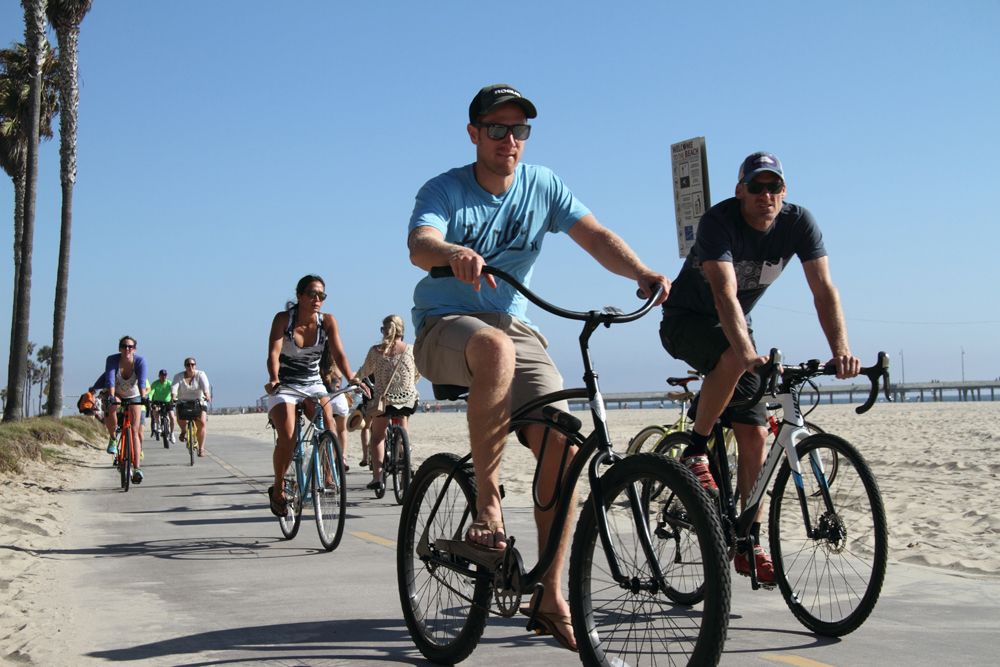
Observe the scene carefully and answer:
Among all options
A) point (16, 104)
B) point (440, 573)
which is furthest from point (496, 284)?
point (16, 104)

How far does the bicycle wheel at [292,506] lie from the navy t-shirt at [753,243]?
4346 millimetres

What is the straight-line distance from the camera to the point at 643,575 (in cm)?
351

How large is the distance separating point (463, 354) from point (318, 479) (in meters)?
4.61

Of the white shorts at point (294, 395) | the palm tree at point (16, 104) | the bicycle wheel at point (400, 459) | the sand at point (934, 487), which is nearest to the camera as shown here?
the sand at point (934, 487)

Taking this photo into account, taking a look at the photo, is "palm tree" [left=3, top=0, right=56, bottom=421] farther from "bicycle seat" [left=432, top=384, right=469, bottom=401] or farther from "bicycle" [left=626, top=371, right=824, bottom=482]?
"bicycle seat" [left=432, top=384, right=469, bottom=401]

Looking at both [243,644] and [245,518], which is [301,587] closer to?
[243,644]

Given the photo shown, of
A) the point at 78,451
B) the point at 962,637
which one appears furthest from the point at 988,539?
the point at 78,451

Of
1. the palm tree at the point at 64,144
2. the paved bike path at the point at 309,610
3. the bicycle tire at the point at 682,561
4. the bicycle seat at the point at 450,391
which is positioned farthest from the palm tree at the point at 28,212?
the bicycle tire at the point at 682,561

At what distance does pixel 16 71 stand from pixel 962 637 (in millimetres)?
37202

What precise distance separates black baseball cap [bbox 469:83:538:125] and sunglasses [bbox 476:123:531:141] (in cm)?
5

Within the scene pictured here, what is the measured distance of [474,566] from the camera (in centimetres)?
441

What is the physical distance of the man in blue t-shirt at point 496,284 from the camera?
403cm

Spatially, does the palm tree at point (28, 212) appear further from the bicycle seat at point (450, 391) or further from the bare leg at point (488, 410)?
the bare leg at point (488, 410)

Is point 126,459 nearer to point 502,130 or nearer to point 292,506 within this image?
point 292,506
